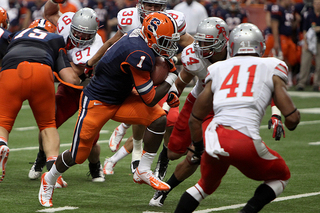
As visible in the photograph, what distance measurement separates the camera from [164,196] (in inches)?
164

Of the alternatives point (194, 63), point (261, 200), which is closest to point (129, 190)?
point (194, 63)

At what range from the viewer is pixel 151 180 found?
414 centimetres

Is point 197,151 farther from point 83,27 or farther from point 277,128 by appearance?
point 83,27

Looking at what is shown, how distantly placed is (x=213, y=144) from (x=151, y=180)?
3.77ft

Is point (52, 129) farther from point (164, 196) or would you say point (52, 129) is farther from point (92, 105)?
point (164, 196)

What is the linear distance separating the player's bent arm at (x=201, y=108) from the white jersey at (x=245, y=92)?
0.08 metres

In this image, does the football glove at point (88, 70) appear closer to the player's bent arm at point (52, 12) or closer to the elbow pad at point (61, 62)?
the elbow pad at point (61, 62)

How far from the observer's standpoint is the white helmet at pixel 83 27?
194 inches

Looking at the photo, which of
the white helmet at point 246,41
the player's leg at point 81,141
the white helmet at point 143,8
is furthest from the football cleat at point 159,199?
the white helmet at point 143,8

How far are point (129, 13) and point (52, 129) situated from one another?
1.75m

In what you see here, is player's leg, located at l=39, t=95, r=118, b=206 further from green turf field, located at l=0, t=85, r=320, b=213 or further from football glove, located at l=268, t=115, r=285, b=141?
football glove, located at l=268, t=115, r=285, b=141

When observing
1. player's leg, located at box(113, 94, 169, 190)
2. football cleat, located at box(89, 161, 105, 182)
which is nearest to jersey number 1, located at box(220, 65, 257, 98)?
player's leg, located at box(113, 94, 169, 190)

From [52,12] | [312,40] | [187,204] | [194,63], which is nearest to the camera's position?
[187,204]

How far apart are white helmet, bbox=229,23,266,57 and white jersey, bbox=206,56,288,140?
135mm
